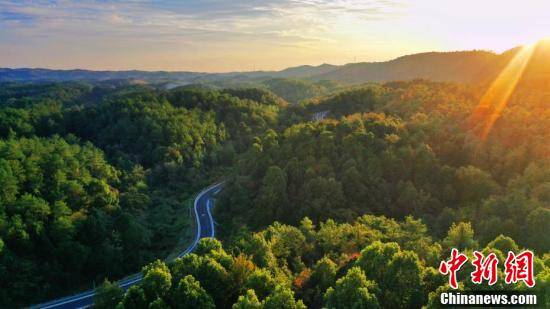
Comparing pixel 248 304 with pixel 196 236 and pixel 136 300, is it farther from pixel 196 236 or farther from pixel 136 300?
pixel 196 236

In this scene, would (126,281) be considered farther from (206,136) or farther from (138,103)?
(138,103)

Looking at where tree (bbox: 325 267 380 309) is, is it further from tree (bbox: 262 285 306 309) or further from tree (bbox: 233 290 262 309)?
tree (bbox: 233 290 262 309)

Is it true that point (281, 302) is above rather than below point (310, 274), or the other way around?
above

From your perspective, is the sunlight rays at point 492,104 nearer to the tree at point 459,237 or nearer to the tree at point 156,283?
the tree at point 459,237

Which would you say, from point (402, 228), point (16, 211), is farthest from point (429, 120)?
point (16, 211)

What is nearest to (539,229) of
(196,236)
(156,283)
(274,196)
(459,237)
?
(459,237)

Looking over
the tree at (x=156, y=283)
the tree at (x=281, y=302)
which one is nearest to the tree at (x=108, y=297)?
the tree at (x=156, y=283)

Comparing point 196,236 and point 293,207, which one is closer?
point 293,207
